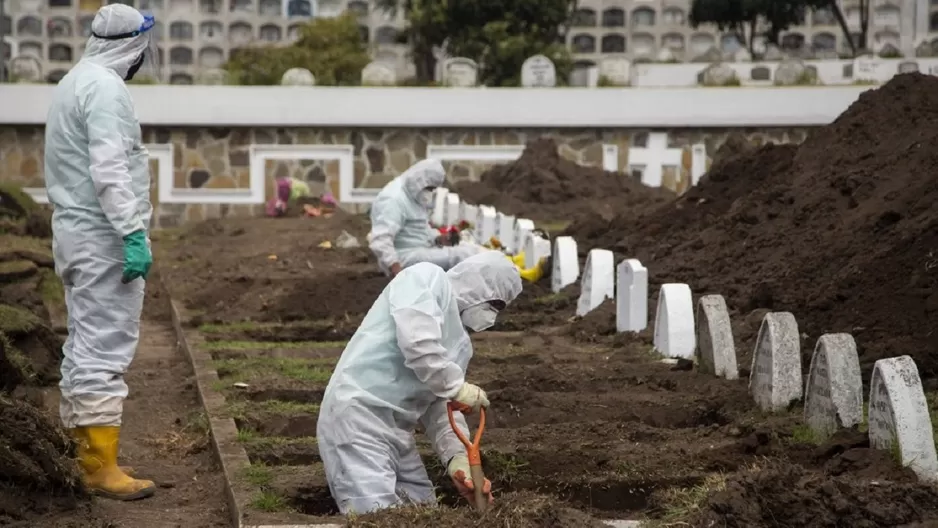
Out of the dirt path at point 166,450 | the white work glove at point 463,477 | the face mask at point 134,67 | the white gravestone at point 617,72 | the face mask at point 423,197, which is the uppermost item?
the white gravestone at point 617,72

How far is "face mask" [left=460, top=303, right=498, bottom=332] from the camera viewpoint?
6598 millimetres

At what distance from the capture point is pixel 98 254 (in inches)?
286

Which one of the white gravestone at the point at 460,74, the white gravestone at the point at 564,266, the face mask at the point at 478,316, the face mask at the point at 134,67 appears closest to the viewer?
the face mask at the point at 478,316

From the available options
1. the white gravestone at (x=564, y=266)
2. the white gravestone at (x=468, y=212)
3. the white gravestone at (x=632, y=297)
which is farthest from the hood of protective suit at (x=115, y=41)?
the white gravestone at (x=468, y=212)

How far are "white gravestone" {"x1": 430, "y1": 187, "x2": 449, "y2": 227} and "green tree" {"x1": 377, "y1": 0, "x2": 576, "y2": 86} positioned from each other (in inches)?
424

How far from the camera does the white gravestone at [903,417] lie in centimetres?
646

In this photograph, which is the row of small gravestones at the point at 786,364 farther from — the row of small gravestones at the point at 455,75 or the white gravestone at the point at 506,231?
the row of small gravestones at the point at 455,75

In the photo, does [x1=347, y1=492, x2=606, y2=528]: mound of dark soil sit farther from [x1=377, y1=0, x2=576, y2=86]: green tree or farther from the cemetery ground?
[x1=377, y1=0, x2=576, y2=86]: green tree

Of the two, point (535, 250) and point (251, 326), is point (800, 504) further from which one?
point (535, 250)

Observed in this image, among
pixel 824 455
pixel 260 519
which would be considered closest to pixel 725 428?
pixel 824 455

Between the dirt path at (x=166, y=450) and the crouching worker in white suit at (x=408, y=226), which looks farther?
the crouching worker in white suit at (x=408, y=226)

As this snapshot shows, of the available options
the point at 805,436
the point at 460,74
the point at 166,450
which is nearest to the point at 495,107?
the point at 460,74

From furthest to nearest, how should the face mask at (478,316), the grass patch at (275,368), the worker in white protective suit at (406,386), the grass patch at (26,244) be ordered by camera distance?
the grass patch at (26,244)
the grass patch at (275,368)
the face mask at (478,316)
the worker in white protective suit at (406,386)

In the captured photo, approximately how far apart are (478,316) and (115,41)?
227 centimetres
